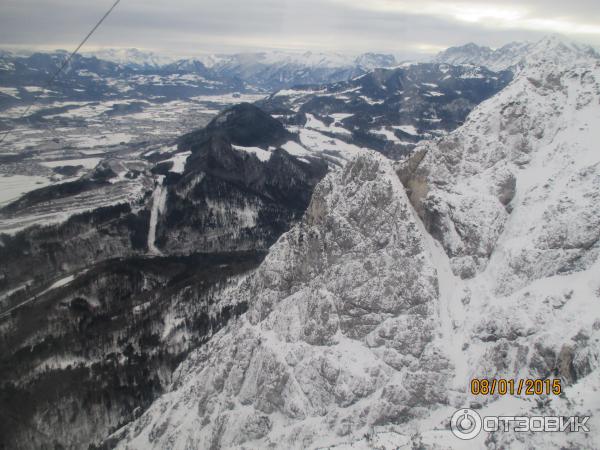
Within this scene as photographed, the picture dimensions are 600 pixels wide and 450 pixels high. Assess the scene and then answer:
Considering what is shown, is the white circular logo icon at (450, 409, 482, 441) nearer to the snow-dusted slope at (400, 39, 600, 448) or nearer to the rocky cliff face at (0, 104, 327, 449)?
the snow-dusted slope at (400, 39, 600, 448)

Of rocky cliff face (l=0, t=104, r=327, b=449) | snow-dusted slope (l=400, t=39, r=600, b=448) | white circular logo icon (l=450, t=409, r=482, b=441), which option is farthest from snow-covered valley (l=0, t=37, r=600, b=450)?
rocky cliff face (l=0, t=104, r=327, b=449)

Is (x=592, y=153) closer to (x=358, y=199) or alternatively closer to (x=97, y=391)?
(x=358, y=199)

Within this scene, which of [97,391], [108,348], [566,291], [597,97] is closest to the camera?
[566,291]

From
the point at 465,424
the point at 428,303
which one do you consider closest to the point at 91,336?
the point at 428,303

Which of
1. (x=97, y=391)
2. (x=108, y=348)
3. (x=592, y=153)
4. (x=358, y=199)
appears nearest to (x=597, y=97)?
(x=592, y=153)
